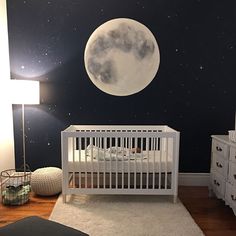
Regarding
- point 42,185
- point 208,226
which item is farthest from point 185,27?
point 42,185

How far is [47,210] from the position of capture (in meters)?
2.56

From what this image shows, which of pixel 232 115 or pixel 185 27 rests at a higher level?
pixel 185 27

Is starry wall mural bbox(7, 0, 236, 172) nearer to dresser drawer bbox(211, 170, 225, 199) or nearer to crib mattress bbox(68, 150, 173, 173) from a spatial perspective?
dresser drawer bbox(211, 170, 225, 199)

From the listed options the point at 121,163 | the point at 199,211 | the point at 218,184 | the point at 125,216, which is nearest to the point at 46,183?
the point at 121,163

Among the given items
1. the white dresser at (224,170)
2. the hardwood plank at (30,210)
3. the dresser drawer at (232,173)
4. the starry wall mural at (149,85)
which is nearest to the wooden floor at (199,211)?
the hardwood plank at (30,210)

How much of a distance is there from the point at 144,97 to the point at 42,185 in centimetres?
156

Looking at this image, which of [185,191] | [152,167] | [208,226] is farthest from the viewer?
[185,191]

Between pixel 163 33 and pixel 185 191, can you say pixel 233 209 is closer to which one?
pixel 185 191

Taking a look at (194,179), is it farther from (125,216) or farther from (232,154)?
(125,216)

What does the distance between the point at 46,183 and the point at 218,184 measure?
1.78 m

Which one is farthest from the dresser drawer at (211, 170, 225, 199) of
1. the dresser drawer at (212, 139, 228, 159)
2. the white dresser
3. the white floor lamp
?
the white floor lamp

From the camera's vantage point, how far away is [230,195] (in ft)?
8.13

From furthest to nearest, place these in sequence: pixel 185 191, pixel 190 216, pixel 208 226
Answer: pixel 185 191 → pixel 190 216 → pixel 208 226

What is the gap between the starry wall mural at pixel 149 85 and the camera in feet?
10.5
